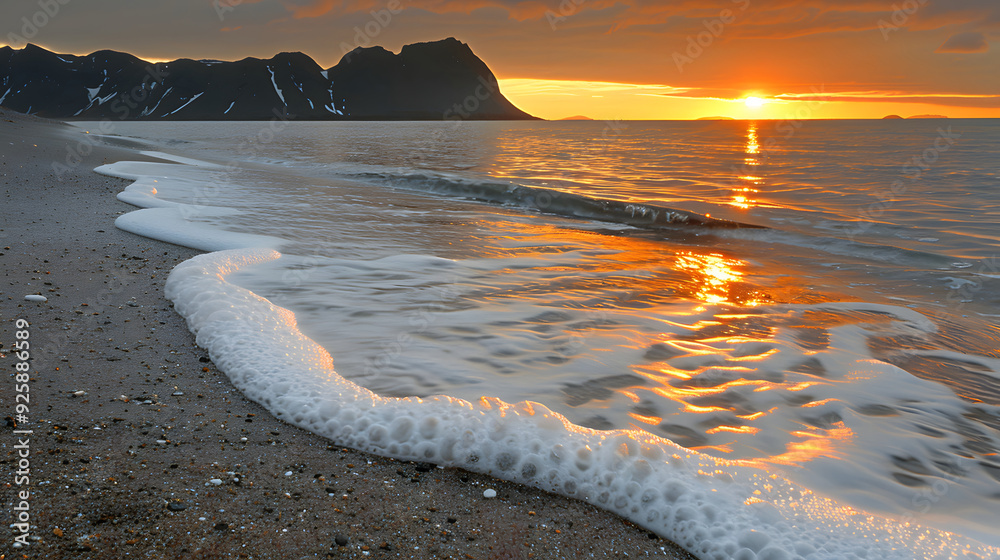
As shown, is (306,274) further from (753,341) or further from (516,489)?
(753,341)

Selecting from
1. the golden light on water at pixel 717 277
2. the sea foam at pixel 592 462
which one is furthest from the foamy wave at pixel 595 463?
the golden light on water at pixel 717 277

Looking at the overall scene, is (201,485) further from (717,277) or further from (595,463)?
(717,277)

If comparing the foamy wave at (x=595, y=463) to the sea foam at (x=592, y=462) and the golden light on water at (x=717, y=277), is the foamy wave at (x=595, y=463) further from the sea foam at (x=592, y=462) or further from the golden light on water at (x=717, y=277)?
the golden light on water at (x=717, y=277)

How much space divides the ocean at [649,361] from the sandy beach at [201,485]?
0.72 ft

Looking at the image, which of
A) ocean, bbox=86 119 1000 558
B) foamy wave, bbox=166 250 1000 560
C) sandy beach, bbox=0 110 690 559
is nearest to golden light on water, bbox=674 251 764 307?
ocean, bbox=86 119 1000 558

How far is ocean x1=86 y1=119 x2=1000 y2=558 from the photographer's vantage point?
9.11 ft

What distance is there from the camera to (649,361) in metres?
4.31

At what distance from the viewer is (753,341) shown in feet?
15.8

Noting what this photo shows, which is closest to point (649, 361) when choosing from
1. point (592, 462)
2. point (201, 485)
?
point (592, 462)

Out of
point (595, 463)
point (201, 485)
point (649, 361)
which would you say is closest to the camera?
point (201, 485)

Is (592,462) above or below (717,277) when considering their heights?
below

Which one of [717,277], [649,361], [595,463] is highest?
[717,277]

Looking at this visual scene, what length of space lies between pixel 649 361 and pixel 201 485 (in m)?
3.24

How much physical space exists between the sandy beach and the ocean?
0.22 meters
